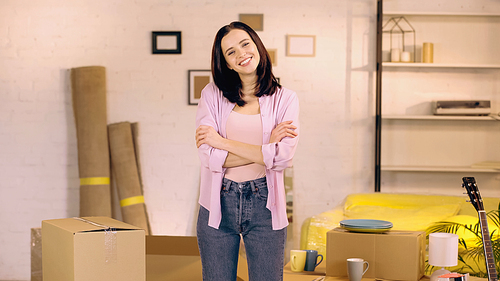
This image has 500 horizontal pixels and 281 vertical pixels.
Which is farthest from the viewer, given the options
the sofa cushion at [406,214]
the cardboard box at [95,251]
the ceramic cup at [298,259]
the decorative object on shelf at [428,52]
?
the decorative object on shelf at [428,52]

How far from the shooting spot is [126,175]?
152 inches

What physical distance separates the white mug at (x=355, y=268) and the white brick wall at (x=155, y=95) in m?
2.15

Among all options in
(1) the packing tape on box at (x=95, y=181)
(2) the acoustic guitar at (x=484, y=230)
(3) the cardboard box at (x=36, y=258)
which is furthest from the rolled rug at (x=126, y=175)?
(2) the acoustic guitar at (x=484, y=230)

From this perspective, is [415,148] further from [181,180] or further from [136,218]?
[136,218]

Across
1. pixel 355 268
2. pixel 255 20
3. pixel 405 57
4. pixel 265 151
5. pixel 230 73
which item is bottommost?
pixel 355 268

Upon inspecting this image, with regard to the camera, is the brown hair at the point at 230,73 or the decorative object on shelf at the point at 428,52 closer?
the brown hair at the point at 230,73

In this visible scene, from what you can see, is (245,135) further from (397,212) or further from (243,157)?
(397,212)

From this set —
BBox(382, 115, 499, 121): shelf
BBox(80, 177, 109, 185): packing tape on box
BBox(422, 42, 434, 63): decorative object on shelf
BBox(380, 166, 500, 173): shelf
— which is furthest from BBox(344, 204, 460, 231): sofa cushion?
BBox(80, 177, 109, 185): packing tape on box

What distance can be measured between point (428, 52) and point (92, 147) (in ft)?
9.12

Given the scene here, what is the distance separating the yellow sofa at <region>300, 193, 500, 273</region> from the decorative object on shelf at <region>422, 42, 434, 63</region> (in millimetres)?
1070

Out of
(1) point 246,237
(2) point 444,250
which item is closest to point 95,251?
(1) point 246,237

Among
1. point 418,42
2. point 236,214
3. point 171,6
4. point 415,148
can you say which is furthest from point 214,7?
point 236,214

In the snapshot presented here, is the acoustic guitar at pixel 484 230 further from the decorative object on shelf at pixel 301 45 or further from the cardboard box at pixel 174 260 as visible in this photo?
the decorative object on shelf at pixel 301 45

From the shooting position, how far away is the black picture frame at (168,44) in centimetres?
392
